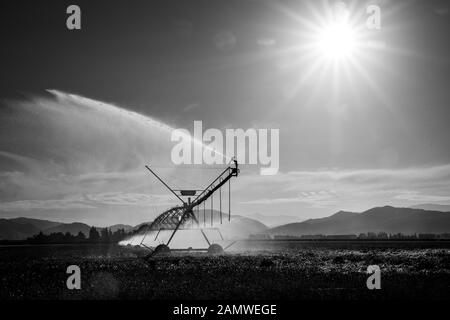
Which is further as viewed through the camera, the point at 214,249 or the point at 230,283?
the point at 214,249

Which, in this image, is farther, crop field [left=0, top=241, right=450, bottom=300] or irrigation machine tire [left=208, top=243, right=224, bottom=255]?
irrigation machine tire [left=208, top=243, right=224, bottom=255]

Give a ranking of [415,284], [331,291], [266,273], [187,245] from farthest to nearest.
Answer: [187,245] → [266,273] → [415,284] → [331,291]

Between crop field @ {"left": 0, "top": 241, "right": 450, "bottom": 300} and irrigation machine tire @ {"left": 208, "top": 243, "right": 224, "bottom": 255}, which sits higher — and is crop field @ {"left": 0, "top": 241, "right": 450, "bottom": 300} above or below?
above

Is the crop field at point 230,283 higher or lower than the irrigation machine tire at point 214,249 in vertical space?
higher

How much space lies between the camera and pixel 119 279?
40.5m

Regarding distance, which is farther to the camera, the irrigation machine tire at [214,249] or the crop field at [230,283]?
the irrigation machine tire at [214,249]

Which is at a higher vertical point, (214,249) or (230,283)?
(230,283)

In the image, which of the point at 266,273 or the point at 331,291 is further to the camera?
the point at 266,273

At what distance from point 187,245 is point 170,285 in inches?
2327
